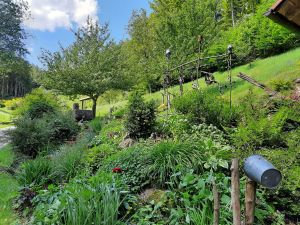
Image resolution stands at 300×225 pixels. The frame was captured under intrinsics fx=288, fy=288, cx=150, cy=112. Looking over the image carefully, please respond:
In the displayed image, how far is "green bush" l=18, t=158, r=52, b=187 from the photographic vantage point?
17.0ft

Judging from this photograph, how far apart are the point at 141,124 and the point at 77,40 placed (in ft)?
35.4

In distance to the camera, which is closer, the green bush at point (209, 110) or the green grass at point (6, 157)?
the green bush at point (209, 110)

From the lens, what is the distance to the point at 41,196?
4184mm

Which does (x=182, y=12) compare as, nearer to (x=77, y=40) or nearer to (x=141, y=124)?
(x=77, y=40)

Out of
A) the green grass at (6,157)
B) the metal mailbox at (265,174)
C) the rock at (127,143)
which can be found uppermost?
the metal mailbox at (265,174)

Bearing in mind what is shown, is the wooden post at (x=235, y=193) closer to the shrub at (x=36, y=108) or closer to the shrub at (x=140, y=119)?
the shrub at (x=140, y=119)

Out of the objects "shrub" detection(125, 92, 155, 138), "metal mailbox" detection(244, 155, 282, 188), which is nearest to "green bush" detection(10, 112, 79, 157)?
"shrub" detection(125, 92, 155, 138)

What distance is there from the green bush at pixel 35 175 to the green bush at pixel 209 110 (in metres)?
3.29

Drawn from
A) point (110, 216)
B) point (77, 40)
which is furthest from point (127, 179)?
point (77, 40)

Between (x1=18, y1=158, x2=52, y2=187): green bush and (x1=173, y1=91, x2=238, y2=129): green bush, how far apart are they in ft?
A: 10.8

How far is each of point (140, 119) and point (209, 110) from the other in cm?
158

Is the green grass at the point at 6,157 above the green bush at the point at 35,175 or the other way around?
the other way around

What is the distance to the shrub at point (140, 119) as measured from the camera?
6.65 meters

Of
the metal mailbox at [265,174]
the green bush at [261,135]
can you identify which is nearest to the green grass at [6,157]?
the green bush at [261,135]
